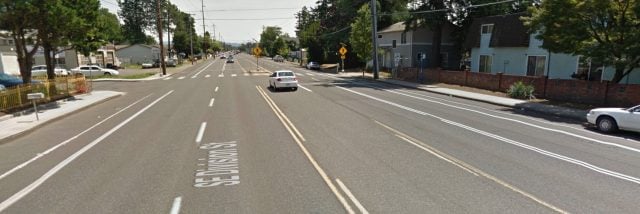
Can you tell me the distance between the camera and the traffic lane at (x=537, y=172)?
256 inches

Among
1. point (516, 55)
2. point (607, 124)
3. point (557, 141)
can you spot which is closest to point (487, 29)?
point (516, 55)

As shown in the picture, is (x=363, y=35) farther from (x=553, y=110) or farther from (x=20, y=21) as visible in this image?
(x=20, y=21)

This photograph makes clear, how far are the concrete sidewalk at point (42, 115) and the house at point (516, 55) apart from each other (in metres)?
27.4

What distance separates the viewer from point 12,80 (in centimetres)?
2397

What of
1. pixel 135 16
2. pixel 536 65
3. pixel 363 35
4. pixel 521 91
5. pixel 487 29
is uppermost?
pixel 135 16

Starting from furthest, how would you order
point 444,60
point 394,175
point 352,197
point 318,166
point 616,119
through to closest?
point 444,60 → point 616,119 → point 318,166 → point 394,175 → point 352,197

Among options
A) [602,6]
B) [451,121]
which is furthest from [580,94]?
[451,121]

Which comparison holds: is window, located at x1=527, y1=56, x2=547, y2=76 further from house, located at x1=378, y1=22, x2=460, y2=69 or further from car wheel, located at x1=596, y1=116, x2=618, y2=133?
car wheel, located at x1=596, y1=116, x2=618, y2=133

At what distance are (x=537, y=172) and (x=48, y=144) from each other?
40.3ft

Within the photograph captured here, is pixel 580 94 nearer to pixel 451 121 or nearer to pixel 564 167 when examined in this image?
pixel 451 121

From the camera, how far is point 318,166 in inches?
327

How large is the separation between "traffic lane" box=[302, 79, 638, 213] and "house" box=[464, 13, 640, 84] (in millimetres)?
18999

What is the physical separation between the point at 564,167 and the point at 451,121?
5971mm

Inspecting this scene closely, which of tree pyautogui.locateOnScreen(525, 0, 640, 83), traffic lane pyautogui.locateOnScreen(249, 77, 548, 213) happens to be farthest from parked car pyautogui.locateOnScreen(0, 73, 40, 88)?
tree pyautogui.locateOnScreen(525, 0, 640, 83)
